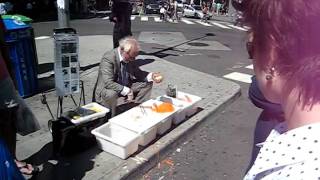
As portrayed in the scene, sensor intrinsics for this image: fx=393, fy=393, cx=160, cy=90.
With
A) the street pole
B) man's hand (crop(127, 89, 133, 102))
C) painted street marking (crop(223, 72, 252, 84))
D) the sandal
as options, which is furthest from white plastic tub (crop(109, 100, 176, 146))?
painted street marking (crop(223, 72, 252, 84))

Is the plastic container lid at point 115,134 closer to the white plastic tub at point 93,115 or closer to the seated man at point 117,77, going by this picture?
the white plastic tub at point 93,115

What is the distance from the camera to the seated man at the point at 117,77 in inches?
199

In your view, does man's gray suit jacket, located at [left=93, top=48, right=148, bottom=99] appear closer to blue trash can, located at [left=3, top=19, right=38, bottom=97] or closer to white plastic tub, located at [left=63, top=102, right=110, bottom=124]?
white plastic tub, located at [left=63, top=102, right=110, bottom=124]

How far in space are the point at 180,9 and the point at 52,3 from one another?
10768 millimetres

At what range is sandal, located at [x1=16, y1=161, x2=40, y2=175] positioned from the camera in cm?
373

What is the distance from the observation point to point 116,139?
4.36m

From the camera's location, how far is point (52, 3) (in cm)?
2967

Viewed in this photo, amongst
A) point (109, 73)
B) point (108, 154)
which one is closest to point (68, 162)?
point (108, 154)

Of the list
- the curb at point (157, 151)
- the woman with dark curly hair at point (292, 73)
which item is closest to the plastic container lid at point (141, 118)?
the curb at point (157, 151)

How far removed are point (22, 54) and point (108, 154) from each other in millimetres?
2639

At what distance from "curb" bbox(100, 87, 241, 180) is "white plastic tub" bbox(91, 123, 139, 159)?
12 cm

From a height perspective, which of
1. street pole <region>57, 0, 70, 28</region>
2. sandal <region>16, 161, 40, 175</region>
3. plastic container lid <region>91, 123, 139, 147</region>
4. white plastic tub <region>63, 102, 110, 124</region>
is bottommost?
sandal <region>16, 161, 40, 175</region>

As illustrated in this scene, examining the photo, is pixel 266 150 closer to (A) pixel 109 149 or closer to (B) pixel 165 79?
(A) pixel 109 149

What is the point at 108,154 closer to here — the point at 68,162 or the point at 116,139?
the point at 116,139
